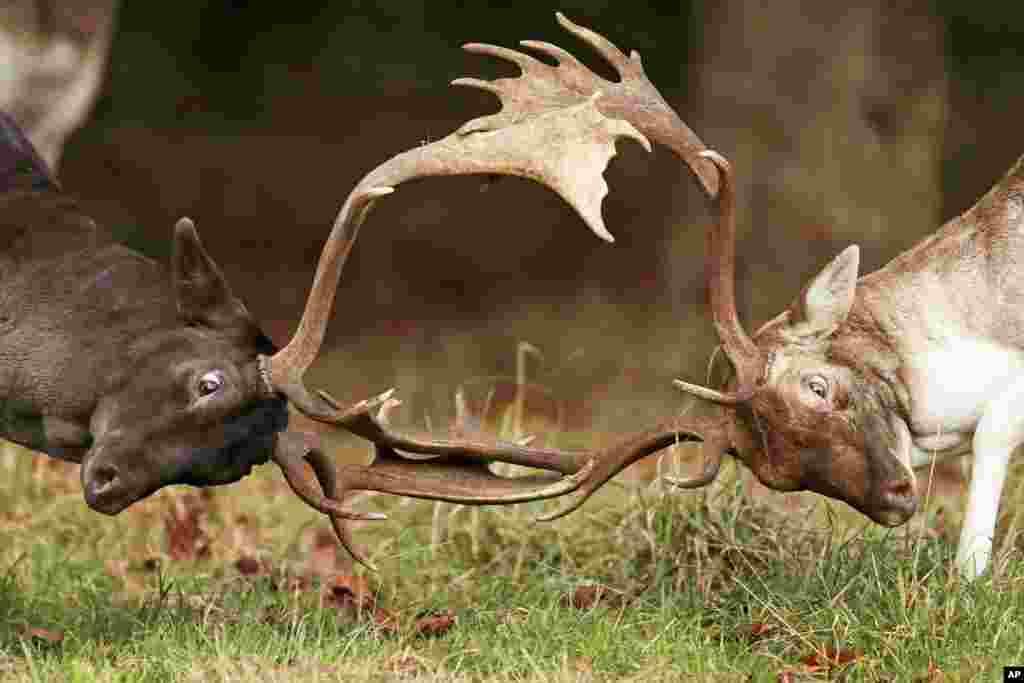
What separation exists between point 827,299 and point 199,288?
1.63m

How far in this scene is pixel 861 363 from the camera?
548 cm

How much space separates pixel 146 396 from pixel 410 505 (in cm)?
198

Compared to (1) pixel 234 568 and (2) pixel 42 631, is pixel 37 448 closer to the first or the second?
(2) pixel 42 631

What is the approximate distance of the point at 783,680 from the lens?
207 inches

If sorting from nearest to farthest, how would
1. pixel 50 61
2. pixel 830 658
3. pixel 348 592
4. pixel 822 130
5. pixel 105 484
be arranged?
pixel 105 484 → pixel 830 658 → pixel 348 592 → pixel 50 61 → pixel 822 130

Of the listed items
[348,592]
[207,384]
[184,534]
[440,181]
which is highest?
[207,384]

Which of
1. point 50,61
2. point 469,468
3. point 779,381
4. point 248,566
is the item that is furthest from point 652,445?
point 50,61

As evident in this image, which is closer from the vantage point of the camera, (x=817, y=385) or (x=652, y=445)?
(x=817, y=385)

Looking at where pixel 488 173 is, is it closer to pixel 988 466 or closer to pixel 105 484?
pixel 105 484

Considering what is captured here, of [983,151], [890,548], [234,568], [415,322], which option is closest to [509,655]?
[890,548]

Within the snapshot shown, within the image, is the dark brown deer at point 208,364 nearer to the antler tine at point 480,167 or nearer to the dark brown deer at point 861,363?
the antler tine at point 480,167

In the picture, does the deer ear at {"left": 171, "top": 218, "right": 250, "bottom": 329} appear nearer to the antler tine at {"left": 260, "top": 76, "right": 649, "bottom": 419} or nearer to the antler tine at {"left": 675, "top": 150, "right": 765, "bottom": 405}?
the antler tine at {"left": 260, "top": 76, "right": 649, "bottom": 419}

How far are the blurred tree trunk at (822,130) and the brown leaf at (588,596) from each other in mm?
2520

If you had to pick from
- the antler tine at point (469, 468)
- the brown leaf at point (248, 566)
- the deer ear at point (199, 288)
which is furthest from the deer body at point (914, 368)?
the brown leaf at point (248, 566)
